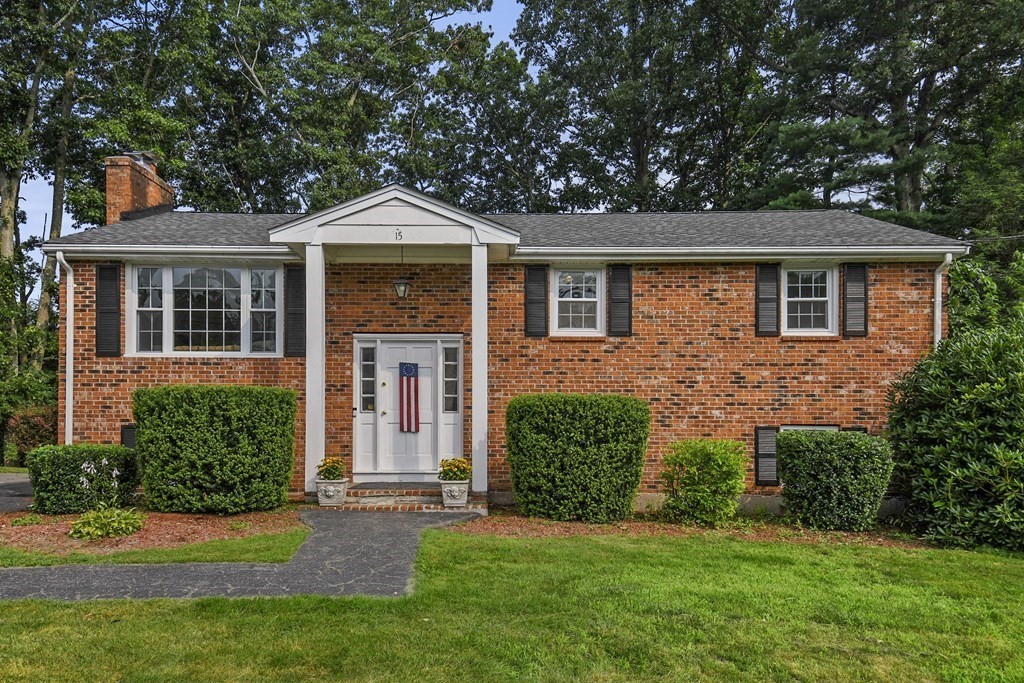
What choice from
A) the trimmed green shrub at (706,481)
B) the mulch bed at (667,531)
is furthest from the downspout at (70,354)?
the trimmed green shrub at (706,481)

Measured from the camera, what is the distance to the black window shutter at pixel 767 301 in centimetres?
895

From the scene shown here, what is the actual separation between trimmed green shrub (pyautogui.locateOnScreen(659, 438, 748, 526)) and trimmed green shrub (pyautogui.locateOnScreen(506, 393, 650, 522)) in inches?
25.7

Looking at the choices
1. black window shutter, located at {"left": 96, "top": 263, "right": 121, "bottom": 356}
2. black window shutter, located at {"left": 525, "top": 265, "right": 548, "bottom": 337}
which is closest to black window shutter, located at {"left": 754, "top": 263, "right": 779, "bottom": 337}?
black window shutter, located at {"left": 525, "top": 265, "right": 548, "bottom": 337}

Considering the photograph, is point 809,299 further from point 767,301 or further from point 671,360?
point 671,360

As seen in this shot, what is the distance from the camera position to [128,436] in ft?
28.3

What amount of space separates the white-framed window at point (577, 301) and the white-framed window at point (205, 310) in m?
4.31

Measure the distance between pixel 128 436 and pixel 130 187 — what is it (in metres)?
5.05

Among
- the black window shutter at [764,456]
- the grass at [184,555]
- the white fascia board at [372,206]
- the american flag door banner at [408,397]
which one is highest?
the white fascia board at [372,206]

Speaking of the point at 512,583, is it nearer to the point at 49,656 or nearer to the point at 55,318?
the point at 49,656

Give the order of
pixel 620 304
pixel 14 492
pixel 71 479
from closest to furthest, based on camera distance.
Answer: pixel 71 479, pixel 620 304, pixel 14 492

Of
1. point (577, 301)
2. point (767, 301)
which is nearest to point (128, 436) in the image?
point (577, 301)

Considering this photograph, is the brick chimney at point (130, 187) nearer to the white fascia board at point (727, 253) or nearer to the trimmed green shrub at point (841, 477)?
the white fascia board at point (727, 253)

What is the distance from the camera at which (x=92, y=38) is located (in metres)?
18.6

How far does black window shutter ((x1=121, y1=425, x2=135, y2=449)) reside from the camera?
859 centimetres
